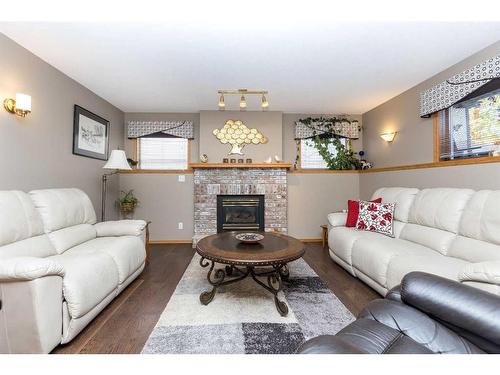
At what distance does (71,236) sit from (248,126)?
9.92 ft

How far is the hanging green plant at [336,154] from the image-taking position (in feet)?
14.5

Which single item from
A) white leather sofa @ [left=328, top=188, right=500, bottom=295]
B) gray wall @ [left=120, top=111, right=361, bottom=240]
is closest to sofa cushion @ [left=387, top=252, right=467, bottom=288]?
white leather sofa @ [left=328, top=188, right=500, bottom=295]

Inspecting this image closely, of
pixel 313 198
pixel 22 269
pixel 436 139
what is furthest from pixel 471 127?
pixel 22 269

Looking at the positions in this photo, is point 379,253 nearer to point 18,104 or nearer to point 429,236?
point 429,236

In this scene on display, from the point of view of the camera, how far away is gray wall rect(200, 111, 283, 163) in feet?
13.9

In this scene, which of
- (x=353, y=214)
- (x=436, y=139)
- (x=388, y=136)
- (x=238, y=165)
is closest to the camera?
(x=436, y=139)

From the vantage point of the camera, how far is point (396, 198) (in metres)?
2.89

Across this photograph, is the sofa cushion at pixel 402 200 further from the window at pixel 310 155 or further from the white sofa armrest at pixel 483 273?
the window at pixel 310 155

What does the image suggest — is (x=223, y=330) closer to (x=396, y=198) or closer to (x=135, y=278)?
(x=135, y=278)

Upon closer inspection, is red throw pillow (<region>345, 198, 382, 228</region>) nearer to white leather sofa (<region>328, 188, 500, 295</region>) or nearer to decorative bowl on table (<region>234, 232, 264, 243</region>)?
white leather sofa (<region>328, 188, 500, 295</region>)

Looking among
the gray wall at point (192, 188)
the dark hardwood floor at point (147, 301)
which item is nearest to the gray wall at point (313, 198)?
the gray wall at point (192, 188)

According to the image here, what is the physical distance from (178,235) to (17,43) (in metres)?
3.12

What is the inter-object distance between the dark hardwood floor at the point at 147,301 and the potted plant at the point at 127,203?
99cm

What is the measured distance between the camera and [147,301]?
215 cm
